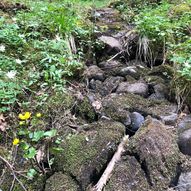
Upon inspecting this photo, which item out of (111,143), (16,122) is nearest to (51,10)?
(16,122)

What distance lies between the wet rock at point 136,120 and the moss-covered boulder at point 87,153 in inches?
7.0

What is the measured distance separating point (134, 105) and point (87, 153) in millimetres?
821

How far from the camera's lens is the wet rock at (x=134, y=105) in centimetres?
268

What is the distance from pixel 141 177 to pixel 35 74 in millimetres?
1395

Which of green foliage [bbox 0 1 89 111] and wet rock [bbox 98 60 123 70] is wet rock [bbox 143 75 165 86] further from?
green foliage [bbox 0 1 89 111]

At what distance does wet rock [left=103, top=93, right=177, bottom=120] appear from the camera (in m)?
2.68

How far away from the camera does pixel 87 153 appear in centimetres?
216

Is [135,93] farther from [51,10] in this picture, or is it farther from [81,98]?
[51,10]

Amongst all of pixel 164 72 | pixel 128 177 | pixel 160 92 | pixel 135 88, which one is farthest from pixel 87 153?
pixel 164 72

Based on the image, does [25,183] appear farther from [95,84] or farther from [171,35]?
[171,35]

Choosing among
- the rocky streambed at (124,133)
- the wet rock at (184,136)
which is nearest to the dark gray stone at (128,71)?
the rocky streambed at (124,133)

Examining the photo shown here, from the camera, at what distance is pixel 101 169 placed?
2.13 metres

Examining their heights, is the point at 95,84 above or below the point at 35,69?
below

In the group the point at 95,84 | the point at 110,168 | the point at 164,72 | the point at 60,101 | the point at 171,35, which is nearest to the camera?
the point at 110,168
